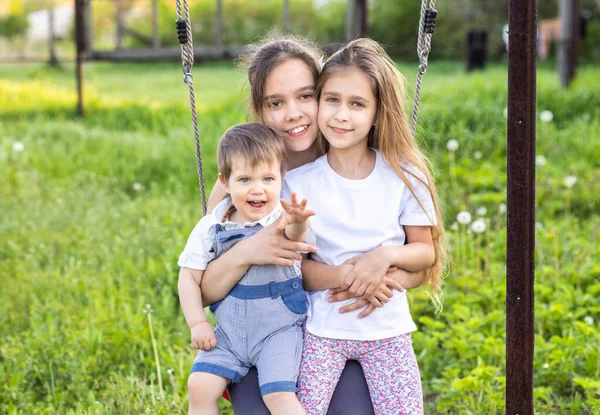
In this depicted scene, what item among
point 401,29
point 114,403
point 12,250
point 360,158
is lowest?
point 114,403

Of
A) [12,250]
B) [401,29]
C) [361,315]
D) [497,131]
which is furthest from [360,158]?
[401,29]

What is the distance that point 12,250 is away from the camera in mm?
4781

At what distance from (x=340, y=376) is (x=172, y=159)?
4310mm

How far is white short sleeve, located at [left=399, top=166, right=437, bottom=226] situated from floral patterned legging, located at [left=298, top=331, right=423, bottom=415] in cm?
34

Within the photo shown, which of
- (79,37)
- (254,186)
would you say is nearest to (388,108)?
(254,186)

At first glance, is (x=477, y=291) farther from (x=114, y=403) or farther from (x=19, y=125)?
(x=19, y=125)

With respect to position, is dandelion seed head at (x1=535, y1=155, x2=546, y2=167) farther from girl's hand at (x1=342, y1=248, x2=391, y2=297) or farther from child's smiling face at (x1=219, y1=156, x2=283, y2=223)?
child's smiling face at (x1=219, y1=156, x2=283, y2=223)

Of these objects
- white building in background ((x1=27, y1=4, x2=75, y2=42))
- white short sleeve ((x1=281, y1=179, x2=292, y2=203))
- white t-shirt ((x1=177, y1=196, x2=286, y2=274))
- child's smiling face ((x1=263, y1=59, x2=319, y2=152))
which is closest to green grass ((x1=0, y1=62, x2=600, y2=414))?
child's smiling face ((x1=263, y1=59, x2=319, y2=152))

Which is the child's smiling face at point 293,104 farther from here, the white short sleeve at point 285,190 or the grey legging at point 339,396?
the grey legging at point 339,396

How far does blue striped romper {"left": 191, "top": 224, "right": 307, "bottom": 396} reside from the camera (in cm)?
225

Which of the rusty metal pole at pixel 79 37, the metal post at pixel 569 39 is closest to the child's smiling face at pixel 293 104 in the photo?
the metal post at pixel 569 39

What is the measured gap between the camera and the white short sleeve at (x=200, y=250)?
2383mm

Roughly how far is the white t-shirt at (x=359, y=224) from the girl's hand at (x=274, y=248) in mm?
171

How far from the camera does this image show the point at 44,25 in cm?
1803
